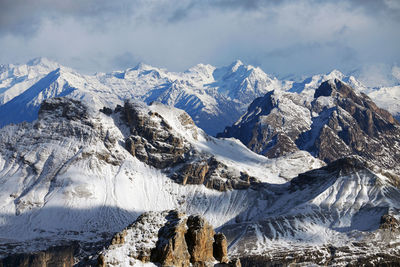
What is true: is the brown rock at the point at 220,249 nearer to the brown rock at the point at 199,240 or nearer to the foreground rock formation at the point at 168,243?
the foreground rock formation at the point at 168,243

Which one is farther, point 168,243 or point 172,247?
point 168,243

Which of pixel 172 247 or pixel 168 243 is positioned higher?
pixel 168 243

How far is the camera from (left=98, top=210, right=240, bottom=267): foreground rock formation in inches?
3767

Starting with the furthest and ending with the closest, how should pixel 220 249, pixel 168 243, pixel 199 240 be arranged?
1. pixel 220 249
2. pixel 199 240
3. pixel 168 243

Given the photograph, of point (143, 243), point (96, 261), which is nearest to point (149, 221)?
point (143, 243)

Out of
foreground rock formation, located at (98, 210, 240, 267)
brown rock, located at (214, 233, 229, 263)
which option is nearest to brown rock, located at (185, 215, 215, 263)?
foreground rock formation, located at (98, 210, 240, 267)

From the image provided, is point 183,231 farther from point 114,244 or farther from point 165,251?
point 114,244

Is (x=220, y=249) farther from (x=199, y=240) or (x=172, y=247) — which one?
(x=172, y=247)

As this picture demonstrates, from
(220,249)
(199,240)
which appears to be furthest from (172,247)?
(220,249)

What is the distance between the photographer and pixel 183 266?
97750mm

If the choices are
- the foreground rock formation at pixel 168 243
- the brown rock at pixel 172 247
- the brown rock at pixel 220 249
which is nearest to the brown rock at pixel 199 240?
the foreground rock formation at pixel 168 243

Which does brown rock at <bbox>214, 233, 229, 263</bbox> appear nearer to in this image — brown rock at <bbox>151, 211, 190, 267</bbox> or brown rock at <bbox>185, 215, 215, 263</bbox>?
brown rock at <bbox>185, 215, 215, 263</bbox>

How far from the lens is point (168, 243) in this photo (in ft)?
318

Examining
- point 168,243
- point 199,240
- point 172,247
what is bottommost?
point 172,247
